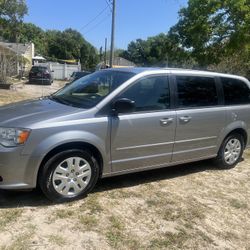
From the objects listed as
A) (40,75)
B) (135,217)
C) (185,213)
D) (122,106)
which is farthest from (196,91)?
(40,75)

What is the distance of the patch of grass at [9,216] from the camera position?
4.09m

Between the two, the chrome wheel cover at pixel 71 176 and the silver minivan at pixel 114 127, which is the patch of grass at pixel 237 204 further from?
the chrome wheel cover at pixel 71 176

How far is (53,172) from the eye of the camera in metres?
4.59

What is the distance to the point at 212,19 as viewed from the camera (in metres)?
21.8

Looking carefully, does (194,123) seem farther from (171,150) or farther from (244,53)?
(244,53)

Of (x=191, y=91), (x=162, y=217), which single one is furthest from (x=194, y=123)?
(x=162, y=217)

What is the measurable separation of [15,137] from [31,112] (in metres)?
0.54

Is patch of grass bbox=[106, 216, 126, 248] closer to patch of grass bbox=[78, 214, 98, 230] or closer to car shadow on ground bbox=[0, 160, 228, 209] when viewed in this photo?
patch of grass bbox=[78, 214, 98, 230]

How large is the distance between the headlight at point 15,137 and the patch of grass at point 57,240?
112 cm

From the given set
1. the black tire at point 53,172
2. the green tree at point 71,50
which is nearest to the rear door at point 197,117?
the black tire at point 53,172

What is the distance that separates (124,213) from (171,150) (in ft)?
4.83

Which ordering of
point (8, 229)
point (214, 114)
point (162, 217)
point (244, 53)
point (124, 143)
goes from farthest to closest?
point (244, 53) → point (214, 114) → point (124, 143) → point (162, 217) → point (8, 229)

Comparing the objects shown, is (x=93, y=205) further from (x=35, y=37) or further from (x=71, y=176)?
(x=35, y=37)

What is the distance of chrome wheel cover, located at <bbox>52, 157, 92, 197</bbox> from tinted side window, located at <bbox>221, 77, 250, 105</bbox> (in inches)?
115
